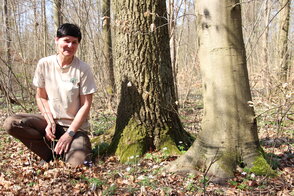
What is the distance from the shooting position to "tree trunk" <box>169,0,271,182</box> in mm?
2438

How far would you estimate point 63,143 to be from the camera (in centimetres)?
320

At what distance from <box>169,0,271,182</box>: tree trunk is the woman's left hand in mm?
1476

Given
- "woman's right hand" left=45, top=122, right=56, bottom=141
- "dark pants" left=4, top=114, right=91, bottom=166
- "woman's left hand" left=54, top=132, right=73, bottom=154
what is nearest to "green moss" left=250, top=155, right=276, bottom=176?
"dark pants" left=4, top=114, right=91, bottom=166

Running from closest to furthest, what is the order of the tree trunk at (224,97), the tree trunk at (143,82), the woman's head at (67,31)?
the tree trunk at (224,97) → the woman's head at (67,31) → the tree trunk at (143,82)

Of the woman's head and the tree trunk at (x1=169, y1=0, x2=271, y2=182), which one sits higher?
the woman's head

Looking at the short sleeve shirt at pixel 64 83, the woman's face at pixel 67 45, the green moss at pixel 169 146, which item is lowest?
the green moss at pixel 169 146

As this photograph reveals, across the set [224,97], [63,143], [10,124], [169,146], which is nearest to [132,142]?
[169,146]

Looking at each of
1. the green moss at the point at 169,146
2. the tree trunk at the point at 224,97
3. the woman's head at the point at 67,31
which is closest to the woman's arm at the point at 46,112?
the woman's head at the point at 67,31

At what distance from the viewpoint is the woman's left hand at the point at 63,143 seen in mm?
3188

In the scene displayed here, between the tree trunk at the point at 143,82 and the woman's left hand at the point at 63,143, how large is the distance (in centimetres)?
59

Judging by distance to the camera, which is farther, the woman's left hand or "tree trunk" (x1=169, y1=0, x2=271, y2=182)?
the woman's left hand

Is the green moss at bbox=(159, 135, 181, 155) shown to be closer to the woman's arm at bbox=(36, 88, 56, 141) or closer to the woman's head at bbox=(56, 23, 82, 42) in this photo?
the woman's arm at bbox=(36, 88, 56, 141)

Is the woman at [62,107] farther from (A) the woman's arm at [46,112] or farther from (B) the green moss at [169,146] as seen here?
(B) the green moss at [169,146]

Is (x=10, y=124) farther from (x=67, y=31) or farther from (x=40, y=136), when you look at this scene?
(x=67, y=31)
